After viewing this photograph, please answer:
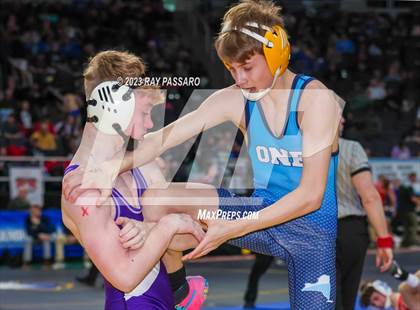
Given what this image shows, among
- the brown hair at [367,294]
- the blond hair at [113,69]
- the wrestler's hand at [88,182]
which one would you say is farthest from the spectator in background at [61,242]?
the wrestler's hand at [88,182]

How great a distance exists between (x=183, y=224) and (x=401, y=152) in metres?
13.8

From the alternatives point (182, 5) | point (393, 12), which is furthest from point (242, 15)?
point (393, 12)

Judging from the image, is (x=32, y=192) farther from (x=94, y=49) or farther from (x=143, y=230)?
(x=143, y=230)

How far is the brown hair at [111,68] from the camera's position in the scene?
4133mm

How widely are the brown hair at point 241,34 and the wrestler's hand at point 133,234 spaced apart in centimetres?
84

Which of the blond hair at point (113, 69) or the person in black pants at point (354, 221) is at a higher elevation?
the blond hair at point (113, 69)

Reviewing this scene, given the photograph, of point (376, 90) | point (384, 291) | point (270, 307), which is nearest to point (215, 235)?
point (384, 291)

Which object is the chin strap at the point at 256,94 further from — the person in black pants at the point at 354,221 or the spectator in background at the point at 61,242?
the spectator in background at the point at 61,242

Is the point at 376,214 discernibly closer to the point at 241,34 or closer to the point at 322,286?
the point at 322,286

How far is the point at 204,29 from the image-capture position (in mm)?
16391

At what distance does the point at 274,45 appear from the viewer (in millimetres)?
4141

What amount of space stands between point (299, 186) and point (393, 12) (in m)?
19.1

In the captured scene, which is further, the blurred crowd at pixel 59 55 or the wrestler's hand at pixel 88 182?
the blurred crowd at pixel 59 55

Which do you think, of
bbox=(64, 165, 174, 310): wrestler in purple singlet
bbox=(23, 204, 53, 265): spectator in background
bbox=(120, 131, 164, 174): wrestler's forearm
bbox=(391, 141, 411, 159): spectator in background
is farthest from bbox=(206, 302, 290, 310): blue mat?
bbox=(391, 141, 411, 159): spectator in background
